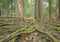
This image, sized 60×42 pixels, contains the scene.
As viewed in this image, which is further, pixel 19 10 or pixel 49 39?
pixel 19 10

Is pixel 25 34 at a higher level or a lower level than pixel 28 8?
lower

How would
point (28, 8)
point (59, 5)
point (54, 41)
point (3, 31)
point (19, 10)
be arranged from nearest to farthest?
point (54, 41) < point (3, 31) < point (19, 10) < point (59, 5) < point (28, 8)

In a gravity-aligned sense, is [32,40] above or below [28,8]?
below

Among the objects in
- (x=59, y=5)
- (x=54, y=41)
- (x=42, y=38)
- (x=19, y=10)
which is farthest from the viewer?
(x=59, y=5)

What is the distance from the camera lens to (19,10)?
45.5 feet

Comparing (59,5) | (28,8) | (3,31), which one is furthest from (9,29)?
(28,8)

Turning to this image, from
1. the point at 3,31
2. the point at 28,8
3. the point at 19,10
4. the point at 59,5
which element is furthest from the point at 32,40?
the point at 28,8

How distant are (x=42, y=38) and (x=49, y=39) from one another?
0.61m

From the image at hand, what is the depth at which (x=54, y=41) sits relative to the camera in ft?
20.3

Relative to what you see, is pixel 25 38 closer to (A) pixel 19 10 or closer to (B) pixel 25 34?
(B) pixel 25 34

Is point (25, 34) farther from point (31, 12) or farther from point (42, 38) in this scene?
point (31, 12)

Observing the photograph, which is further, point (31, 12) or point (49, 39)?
point (31, 12)

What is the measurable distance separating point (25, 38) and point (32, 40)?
320 millimetres

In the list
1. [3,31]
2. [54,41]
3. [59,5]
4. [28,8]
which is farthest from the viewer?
[28,8]
